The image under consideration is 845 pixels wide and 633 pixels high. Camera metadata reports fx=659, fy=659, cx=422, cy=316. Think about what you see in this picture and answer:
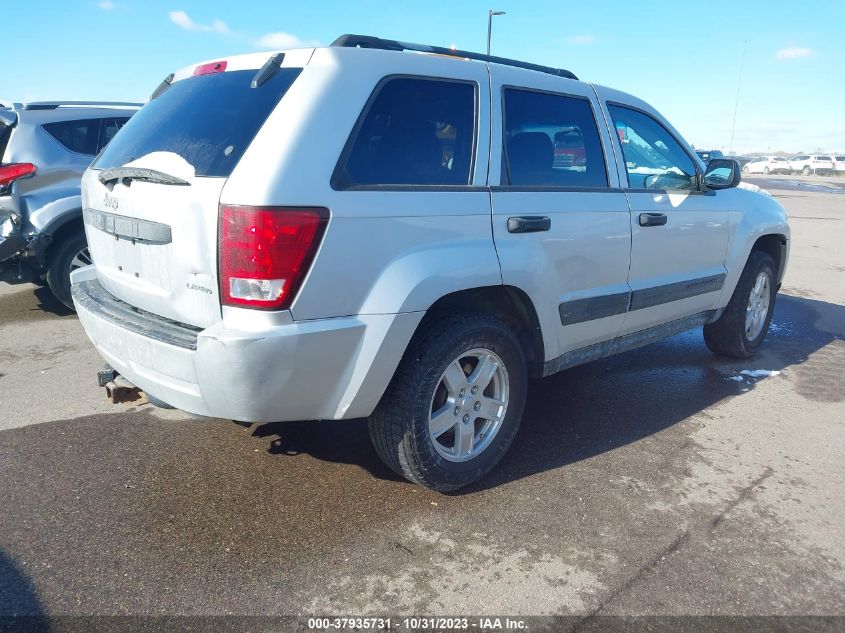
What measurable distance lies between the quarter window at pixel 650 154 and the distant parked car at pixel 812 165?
61468 millimetres

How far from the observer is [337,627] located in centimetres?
225

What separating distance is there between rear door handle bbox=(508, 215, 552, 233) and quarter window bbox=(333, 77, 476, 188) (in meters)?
0.30

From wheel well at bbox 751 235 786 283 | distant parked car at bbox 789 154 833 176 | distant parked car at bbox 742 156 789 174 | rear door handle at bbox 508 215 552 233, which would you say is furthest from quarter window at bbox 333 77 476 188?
distant parked car at bbox 789 154 833 176

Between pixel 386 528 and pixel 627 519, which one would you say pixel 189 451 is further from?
pixel 627 519

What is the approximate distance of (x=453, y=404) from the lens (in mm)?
3061

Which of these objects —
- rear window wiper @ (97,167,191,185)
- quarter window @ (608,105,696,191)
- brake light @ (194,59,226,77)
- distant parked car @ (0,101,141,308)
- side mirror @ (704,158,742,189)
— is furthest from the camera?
distant parked car @ (0,101,141,308)

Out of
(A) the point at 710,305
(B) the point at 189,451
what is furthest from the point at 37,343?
(A) the point at 710,305

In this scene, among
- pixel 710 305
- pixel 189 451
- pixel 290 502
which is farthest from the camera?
pixel 710 305

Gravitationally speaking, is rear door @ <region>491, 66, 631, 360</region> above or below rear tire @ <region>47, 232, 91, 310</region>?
above

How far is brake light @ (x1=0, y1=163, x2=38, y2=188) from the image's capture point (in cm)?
557

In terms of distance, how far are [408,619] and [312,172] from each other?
5.41 ft

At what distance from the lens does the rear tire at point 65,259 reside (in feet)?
18.9

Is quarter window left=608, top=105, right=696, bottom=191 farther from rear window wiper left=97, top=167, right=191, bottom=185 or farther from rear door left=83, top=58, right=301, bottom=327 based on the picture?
rear window wiper left=97, top=167, right=191, bottom=185

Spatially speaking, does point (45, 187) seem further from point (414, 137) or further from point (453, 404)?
point (453, 404)
